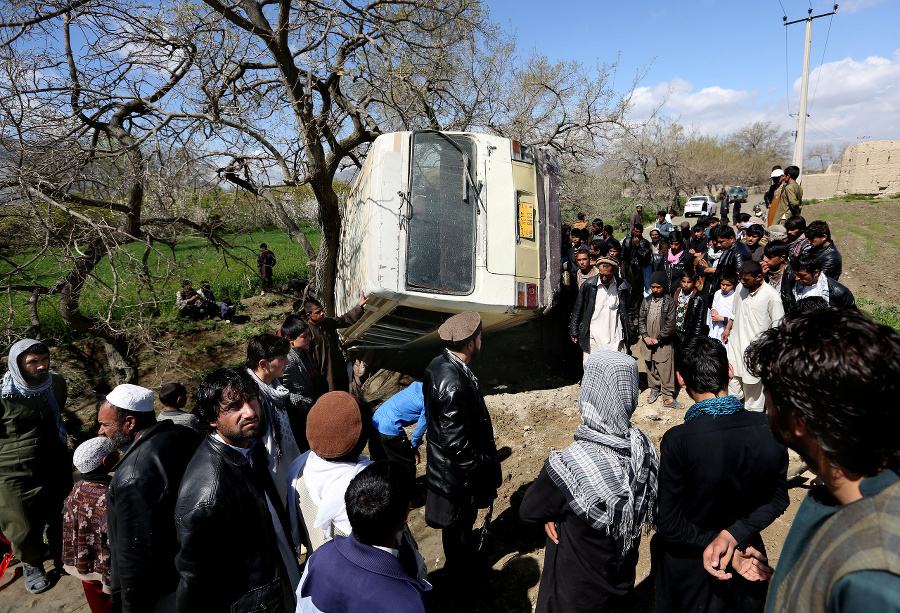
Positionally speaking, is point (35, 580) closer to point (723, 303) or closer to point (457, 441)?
point (457, 441)

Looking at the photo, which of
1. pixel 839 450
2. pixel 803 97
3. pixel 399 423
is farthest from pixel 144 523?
pixel 803 97

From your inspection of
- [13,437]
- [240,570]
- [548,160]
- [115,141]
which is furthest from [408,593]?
[115,141]

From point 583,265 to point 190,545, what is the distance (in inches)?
213

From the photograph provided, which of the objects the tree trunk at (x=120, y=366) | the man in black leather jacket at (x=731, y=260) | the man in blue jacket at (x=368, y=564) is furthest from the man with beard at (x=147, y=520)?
the tree trunk at (x=120, y=366)

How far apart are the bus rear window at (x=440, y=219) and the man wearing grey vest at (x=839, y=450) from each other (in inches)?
158

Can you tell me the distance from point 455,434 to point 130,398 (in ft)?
6.26

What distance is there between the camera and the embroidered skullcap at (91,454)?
2656 mm

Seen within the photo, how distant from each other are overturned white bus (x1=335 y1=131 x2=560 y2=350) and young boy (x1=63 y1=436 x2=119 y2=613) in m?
2.71

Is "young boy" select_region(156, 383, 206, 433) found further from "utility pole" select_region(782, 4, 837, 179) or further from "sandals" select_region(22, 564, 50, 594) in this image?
"utility pole" select_region(782, 4, 837, 179)

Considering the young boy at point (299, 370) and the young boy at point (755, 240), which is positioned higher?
the young boy at point (755, 240)

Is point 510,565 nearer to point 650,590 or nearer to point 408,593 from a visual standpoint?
point 650,590

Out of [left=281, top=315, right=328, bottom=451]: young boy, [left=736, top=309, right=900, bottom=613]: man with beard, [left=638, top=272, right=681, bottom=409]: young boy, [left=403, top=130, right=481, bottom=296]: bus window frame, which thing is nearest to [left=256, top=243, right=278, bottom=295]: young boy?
[left=403, top=130, right=481, bottom=296]: bus window frame

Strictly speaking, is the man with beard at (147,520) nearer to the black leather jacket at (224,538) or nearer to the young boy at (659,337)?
the black leather jacket at (224,538)

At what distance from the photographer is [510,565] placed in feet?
11.5
